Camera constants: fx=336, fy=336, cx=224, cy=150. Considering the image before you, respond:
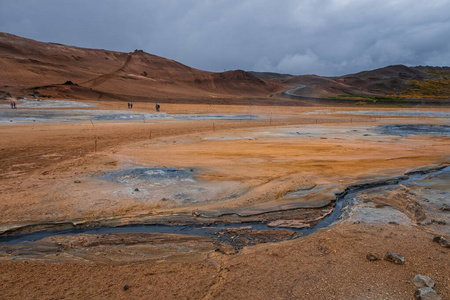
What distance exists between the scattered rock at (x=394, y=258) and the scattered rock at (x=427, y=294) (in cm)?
61

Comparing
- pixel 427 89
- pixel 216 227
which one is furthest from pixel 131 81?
pixel 427 89

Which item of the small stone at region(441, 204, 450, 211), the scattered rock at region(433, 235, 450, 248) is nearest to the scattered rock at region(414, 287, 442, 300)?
the scattered rock at region(433, 235, 450, 248)

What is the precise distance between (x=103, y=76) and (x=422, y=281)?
69.2 m

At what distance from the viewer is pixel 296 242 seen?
4.89 m

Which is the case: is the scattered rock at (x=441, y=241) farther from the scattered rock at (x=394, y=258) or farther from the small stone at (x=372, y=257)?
the small stone at (x=372, y=257)

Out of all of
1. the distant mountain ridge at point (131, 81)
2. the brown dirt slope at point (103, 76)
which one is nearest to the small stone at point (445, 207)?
the distant mountain ridge at point (131, 81)

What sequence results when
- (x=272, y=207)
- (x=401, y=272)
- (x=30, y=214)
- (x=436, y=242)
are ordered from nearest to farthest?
(x=401, y=272)
(x=436, y=242)
(x=30, y=214)
(x=272, y=207)

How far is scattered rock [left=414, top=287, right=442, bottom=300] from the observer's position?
3.40 m

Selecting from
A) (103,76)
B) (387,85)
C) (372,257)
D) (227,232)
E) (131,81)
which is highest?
(387,85)

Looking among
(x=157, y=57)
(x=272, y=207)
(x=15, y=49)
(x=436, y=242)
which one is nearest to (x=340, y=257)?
(x=436, y=242)

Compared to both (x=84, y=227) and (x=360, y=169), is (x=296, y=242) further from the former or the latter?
(x=360, y=169)

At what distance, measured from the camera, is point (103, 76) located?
65812 mm

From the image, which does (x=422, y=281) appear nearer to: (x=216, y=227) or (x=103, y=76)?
(x=216, y=227)

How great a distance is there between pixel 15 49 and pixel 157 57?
112 feet
